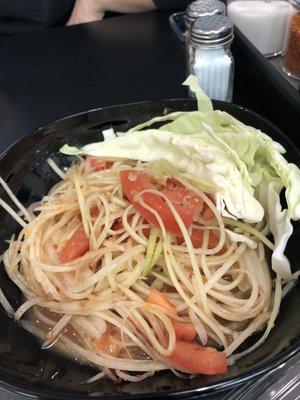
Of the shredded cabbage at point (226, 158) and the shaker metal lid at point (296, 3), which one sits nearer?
the shredded cabbage at point (226, 158)

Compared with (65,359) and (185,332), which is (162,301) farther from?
(65,359)

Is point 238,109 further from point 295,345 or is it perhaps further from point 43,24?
point 43,24

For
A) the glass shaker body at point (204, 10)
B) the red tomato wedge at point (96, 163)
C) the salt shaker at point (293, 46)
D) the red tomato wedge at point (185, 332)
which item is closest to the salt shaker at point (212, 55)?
the glass shaker body at point (204, 10)

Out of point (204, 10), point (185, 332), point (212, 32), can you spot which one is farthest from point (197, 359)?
point (204, 10)

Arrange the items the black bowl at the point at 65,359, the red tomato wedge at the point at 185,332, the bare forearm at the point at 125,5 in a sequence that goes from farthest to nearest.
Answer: the bare forearm at the point at 125,5, the red tomato wedge at the point at 185,332, the black bowl at the point at 65,359

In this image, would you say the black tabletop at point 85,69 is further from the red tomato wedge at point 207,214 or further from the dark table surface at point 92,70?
the red tomato wedge at point 207,214
